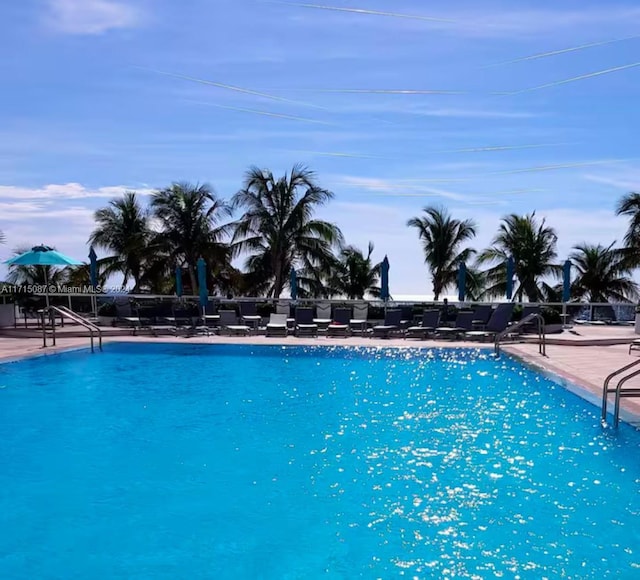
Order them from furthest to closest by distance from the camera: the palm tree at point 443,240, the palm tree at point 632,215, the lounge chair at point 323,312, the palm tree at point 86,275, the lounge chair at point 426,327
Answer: the palm tree at point 443,240 < the palm tree at point 86,275 < the palm tree at point 632,215 < the lounge chair at point 323,312 < the lounge chair at point 426,327

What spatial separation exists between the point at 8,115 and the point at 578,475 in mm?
15126

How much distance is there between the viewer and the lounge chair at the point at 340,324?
16.7m

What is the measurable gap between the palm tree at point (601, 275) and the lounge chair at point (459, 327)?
12.7 m

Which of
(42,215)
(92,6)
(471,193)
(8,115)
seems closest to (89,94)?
(8,115)

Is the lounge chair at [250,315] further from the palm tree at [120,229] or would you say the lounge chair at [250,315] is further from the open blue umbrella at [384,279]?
the palm tree at [120,229]

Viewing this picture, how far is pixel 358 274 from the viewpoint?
29203 mm

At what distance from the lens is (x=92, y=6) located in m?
11.1

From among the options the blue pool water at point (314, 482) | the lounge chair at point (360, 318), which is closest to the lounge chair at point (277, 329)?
→ the lounge chair at point (360, 318)

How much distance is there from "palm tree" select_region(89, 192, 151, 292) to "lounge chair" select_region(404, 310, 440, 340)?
1382 cm

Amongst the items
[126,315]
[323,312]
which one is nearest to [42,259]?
[126,315]

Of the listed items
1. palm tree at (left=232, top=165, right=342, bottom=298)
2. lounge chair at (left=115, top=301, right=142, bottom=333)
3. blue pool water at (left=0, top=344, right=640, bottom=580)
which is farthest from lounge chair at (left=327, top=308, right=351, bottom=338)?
palm tree at (left=232, top=165, right=342, bottom=298)

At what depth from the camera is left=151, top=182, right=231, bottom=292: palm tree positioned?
24812mm

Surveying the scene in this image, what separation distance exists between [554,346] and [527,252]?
13.2 metres

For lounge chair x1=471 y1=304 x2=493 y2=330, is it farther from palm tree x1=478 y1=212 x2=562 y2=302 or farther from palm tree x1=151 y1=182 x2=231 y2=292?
palm tree x1=151 y1=182 x2=231 y2=292
